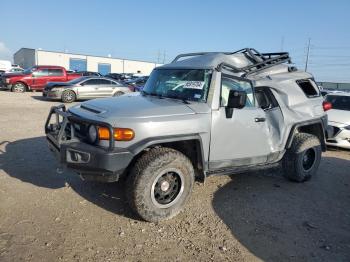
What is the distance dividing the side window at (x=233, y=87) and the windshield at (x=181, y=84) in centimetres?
25

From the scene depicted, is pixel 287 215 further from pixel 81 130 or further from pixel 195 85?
pixel 81 130

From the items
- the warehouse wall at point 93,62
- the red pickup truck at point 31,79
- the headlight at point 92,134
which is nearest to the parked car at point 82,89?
the red pickup truck at point 31,79

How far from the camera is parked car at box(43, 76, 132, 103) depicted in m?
16.7

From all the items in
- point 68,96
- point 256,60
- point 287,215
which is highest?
point 256,60

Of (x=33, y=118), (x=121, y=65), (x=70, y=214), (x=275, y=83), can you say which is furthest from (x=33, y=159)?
(x=121, y=65)

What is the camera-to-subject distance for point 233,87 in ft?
16.3

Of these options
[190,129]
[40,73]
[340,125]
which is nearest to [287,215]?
[190,129]

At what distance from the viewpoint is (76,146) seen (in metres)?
3.96

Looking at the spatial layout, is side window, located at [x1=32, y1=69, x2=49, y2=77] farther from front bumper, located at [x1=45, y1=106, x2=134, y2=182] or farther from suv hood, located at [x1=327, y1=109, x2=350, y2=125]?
front bumper, located at [x1=45, y1=106, x2=134, y2=182]

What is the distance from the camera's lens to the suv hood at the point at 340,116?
29.0ft

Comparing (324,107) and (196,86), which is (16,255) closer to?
(196,86)

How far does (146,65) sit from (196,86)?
253ft

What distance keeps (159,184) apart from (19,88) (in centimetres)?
1955

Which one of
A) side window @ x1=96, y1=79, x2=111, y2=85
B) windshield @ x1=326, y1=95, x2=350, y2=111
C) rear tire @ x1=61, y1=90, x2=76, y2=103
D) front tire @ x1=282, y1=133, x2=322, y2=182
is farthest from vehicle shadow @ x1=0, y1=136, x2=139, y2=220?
side window @ x1=96, y1=79, x2=111, y2=85
